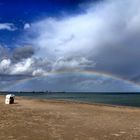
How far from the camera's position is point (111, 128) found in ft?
62.9

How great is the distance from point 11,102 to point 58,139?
25909 millimetres

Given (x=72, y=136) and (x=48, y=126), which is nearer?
(x=72, y=136)

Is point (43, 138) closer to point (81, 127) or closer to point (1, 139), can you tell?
point (1, 139)

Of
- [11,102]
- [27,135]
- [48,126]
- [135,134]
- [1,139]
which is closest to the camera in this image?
[1,139]

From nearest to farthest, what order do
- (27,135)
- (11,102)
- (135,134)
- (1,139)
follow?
(1,139) < (27,135) < (135,134) < (11,102)

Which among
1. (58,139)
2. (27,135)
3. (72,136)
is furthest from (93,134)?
(27,135)

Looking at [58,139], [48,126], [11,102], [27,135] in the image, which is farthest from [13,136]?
[11,102]

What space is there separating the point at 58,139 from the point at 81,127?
4206 mm

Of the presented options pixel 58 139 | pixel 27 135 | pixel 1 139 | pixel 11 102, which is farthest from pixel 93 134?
pixel 11 102

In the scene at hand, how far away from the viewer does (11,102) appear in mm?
40062

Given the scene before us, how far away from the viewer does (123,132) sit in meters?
17.8

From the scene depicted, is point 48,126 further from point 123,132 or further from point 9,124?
point 123,132

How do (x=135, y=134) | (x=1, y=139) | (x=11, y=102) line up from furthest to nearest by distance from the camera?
(x=11, y=102) → (x=135, y=134) → (x=1, y=139)

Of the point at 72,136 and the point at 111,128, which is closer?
the point at 72,136
